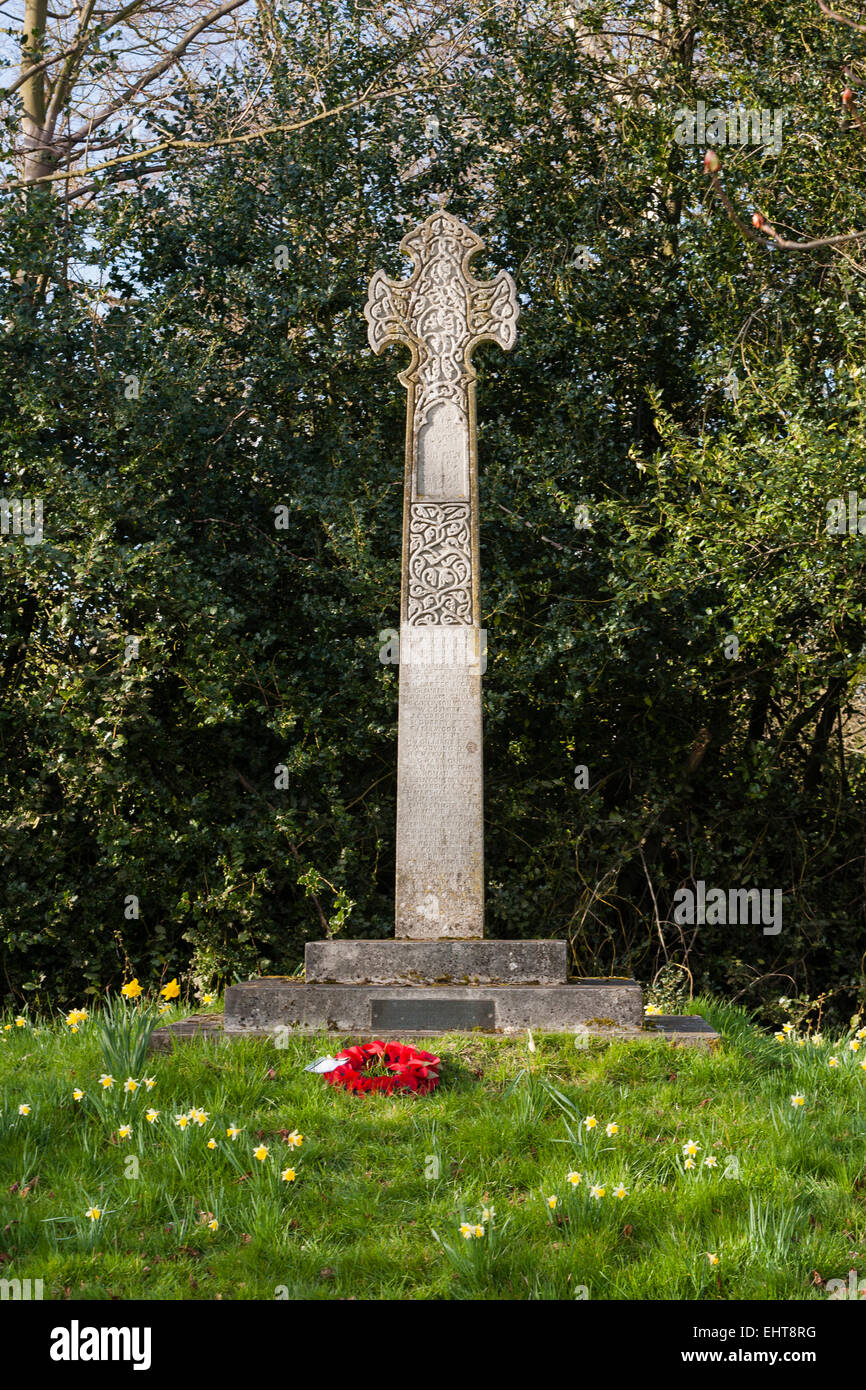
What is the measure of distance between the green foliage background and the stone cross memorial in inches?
76.4

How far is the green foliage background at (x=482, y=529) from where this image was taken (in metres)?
7.94

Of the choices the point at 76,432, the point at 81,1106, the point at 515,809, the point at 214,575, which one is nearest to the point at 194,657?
the point at 214,575

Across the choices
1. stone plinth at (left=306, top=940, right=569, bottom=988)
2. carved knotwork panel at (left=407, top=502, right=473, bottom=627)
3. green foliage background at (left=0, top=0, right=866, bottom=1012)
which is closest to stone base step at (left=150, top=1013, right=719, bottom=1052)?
stone plinth at (left=306, top=940, right=569, bottom=988)

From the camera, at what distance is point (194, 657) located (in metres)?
7.91

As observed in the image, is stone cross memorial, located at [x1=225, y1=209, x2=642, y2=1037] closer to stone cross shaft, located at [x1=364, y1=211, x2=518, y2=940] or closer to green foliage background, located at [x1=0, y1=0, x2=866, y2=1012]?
stone cross shaft, located at [x1=364, y1=211, x2=518, y2=940]

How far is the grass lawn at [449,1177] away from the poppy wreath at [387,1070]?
0.18 ft

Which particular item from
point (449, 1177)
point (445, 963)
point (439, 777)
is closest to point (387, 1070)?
point (449, 1177)

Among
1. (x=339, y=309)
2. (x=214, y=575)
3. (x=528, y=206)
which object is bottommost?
(x=214, y=575)

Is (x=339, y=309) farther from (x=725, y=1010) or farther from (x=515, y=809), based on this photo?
(x=725, y=1010)

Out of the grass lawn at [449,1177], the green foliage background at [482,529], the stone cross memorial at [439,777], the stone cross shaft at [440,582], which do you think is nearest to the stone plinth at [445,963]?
the stone cross memorial at [439,777]

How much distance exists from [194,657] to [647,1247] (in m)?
5.40

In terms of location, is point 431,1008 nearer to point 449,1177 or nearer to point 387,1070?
point 387,1070

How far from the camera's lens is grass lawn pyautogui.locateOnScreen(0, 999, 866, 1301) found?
127 inches

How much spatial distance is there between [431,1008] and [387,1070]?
0.59 m
